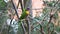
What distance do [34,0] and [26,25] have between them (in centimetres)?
309

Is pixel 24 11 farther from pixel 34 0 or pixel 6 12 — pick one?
pixel 34 0

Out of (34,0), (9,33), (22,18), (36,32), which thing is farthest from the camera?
(34,0)

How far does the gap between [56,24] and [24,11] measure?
5.28 feet

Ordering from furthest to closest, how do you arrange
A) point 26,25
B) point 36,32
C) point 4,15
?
point 36,32 < point 4,15 < point 26,25

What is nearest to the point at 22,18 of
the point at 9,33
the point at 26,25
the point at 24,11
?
the point at 24,11

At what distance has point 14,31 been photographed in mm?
2842

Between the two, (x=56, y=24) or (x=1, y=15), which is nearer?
(x=1, y=15)

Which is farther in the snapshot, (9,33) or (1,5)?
(9,33)

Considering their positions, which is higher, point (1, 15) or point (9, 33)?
point (1, 15)

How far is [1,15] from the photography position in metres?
2.43

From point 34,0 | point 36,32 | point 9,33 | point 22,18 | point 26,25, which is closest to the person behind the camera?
point 22,18

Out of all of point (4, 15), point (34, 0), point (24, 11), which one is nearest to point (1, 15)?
point (4, 15)

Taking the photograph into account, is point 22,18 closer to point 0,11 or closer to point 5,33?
point 0,11

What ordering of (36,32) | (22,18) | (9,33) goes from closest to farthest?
(22,18)
(36,32)
(9,33)
